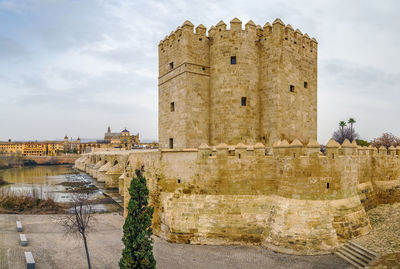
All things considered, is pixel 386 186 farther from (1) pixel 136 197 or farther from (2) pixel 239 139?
(1) pixel 136 197

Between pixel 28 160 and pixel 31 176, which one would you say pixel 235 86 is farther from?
pixel 28 160

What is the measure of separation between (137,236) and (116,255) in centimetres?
387

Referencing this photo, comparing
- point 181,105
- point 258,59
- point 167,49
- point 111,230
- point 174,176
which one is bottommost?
point 111,230

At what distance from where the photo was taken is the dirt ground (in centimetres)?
1174

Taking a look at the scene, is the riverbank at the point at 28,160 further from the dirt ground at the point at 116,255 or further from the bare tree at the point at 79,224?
the dirt ground at the point at 116,255

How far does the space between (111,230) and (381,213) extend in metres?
18.7

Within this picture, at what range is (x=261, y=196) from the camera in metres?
14.1

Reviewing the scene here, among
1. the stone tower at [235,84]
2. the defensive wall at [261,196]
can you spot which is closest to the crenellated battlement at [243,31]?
the stone tower at [235,84]

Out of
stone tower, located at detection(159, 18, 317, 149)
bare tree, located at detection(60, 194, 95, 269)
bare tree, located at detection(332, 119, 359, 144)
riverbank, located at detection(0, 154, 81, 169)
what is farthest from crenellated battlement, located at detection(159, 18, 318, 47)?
riverbank, located at detection(0, 154, 81, 169)

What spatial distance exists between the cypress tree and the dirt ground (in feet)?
5.42

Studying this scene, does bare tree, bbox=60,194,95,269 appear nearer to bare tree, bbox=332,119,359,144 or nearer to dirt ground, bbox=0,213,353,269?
dirt ground, bbox=0,213,353,269

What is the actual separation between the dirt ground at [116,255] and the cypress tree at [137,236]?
5.42ft

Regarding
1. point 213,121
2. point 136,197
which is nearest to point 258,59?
point 213,121

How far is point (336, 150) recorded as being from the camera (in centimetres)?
1293
